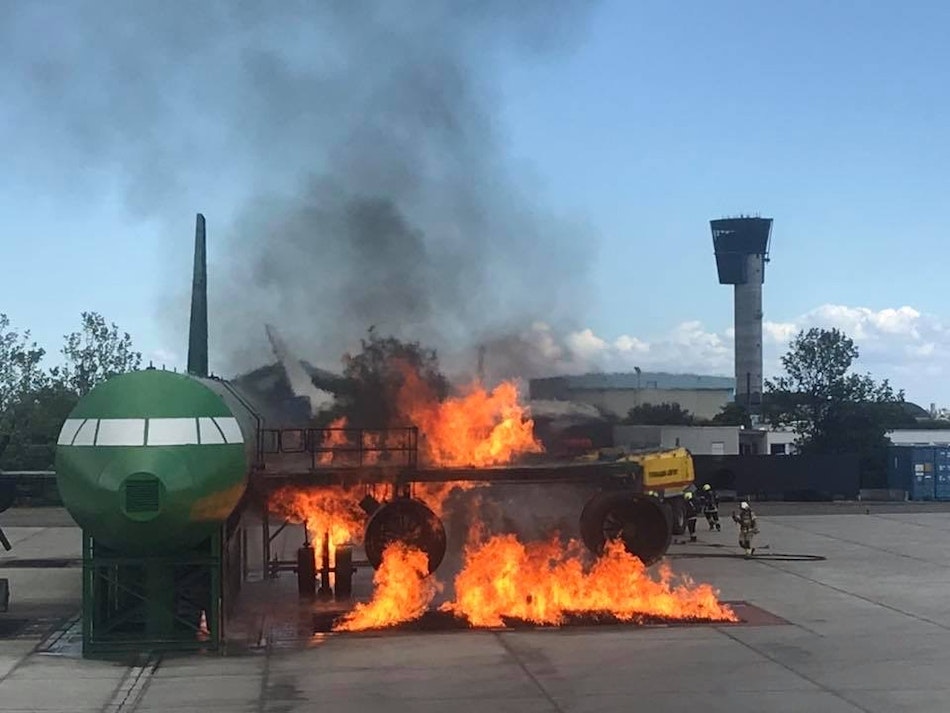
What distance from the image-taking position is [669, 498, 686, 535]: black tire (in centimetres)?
3586

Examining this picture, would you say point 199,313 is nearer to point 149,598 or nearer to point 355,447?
point 355,447

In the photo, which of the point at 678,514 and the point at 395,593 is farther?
the point at 678,514

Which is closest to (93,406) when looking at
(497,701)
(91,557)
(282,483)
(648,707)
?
(91,557)

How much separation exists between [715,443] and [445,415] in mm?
37519

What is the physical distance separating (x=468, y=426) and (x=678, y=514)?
1390 centimetres

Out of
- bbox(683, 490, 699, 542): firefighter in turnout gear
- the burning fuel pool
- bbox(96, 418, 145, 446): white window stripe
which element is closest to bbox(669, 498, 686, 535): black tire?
bbox(683, 490, 699, 542): firefighter in turnout gear

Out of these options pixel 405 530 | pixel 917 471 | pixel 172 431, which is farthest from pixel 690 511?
pixel 917 471

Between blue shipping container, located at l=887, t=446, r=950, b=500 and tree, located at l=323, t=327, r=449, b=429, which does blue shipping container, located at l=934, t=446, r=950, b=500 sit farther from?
tree, located at l=323, t=327, r=449, b=429

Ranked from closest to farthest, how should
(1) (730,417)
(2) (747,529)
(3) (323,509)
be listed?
(3) (323,509)
(2) (747,529)
(1) (730,417)

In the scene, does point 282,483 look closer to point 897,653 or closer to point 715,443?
point 897,653

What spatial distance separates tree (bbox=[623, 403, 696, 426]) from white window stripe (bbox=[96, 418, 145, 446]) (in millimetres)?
14895

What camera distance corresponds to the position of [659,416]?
44750mm

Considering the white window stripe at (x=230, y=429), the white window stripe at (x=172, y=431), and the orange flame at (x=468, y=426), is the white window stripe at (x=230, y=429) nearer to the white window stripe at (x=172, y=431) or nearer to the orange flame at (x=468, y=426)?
the white window stripe at (x=172, y=431)

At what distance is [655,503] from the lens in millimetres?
22641
